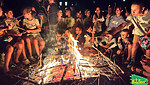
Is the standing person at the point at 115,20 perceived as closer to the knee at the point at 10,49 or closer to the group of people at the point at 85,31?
the group of people at the point at 85,31

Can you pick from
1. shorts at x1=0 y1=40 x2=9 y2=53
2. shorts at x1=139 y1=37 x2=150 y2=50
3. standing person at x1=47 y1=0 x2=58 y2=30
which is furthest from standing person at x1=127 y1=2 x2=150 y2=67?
shorts at x1=0 y1=40 x2=9 y2=53

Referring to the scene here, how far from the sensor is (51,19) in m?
6.91

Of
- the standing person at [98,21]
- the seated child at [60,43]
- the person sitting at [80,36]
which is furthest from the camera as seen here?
the person sitting at [80,36]

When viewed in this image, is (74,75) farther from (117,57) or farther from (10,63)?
(10,63)

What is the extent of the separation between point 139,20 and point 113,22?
1.57m

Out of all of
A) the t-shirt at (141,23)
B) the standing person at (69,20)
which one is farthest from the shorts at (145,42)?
the standing person at (69,20)

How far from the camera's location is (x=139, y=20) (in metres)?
4.80

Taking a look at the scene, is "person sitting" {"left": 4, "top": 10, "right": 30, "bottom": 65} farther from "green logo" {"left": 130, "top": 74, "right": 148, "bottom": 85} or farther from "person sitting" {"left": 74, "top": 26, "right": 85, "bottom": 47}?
"green logo" {"left": 130, "top": 74, "right": 148, "bottom": 85}

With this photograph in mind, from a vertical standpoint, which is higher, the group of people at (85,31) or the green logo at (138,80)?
the group of people at (85,31)

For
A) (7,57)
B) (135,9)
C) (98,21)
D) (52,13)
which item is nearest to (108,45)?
(98,21)

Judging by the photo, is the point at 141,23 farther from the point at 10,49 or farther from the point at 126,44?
the point at 10,49

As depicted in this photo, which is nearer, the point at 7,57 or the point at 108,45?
the point at 7,57

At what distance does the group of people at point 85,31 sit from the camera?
4.74 meters

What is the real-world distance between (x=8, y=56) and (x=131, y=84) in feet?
15.8
